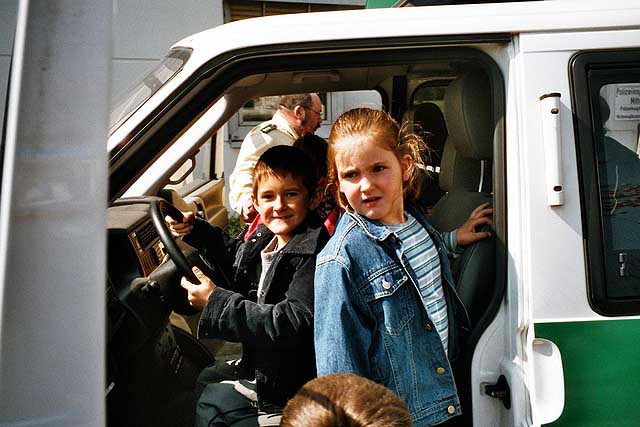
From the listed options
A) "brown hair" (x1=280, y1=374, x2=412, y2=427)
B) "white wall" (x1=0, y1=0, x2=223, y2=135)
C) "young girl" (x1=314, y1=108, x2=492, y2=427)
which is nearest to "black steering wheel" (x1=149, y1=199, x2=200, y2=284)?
"young girl" (x1=314, y1=108, x2=492, y2=427)

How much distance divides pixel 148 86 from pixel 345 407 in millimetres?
1087

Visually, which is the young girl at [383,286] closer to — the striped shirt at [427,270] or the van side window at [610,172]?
the striped shirt at [427,270]

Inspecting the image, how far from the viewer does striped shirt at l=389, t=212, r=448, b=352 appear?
1793 mm

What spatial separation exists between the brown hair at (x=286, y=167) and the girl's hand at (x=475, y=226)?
0.48m

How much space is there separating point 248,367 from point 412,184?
0.77 meters

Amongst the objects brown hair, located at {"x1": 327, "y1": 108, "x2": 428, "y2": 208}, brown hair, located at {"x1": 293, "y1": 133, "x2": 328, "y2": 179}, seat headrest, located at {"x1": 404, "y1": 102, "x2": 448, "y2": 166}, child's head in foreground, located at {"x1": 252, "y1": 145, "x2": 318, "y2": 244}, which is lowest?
child's head in foreground, located at {"x1": 252, "y1": 145, "x2": 318, "y2": 244}

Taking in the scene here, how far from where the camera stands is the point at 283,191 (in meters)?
2.04

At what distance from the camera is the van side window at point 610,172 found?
1.69 metres

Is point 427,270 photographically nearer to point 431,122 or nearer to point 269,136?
point 431,122

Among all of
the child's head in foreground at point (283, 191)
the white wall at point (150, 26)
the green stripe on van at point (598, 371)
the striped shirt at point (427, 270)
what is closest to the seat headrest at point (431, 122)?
the child's head in foreground at point (283, 191)

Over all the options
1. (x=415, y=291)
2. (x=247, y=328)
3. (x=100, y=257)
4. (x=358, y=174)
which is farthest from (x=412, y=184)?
(x=100, y=257)

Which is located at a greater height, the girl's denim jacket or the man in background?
the man in background

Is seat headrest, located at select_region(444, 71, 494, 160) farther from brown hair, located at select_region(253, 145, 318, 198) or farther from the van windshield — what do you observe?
the van windshield

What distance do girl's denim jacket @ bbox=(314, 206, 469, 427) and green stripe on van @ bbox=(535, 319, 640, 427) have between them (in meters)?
0.28
